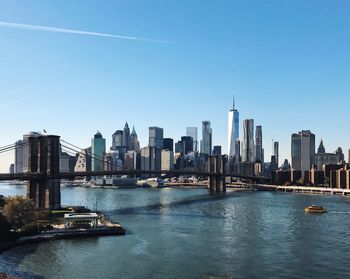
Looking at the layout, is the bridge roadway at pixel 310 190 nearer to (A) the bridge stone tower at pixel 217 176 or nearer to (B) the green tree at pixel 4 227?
(A) the bridge stone tower at pixel 217 176

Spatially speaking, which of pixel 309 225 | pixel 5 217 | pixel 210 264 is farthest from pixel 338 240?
pixel 5 217

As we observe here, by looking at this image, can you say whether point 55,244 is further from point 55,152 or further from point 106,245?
point 55,152

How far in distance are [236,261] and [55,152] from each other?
158ft

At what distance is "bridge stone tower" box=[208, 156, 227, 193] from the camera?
178 metres

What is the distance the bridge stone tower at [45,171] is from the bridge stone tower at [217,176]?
97.6 m

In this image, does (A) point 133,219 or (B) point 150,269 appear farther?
(A) point 133,219

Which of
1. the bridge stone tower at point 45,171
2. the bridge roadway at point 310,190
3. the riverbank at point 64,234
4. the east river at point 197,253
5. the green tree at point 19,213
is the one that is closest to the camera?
the east river at point 197,253

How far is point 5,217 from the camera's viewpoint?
5447 cm

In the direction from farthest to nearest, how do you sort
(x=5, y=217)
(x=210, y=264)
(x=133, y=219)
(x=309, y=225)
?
(x=133, y=219) → (x=309, y=225) → (x=5, y=217) → (x=210, y=264)

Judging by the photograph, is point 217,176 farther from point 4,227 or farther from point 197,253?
point 197,253

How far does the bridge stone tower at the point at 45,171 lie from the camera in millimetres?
80625

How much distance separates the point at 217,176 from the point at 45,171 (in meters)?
105

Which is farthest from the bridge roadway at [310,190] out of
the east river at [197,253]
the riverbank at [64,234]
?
the riverbank at [64,234]

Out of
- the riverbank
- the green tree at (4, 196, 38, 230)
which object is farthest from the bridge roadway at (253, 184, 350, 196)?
the green tree at (4, 196, 38, 230)
